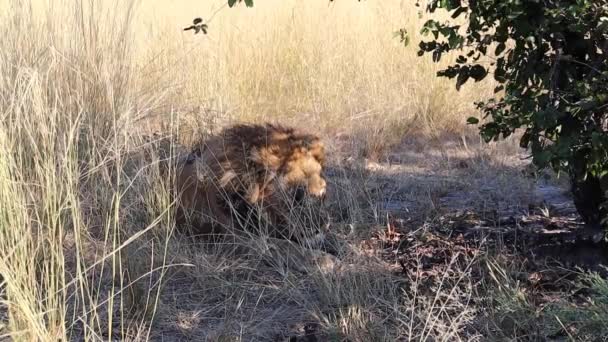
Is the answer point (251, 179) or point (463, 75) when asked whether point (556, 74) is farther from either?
point (251, 179)

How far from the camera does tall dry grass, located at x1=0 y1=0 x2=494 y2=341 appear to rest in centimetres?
273

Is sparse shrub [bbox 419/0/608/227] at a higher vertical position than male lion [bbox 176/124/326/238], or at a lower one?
higher

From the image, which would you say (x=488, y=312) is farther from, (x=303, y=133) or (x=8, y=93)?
(x=8, y=93)

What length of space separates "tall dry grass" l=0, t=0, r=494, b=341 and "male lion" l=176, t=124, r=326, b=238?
378mm

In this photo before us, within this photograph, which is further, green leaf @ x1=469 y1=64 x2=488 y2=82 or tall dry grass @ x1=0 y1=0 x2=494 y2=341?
green leaf @ x1=469 y1=64 x2=488 y2=82

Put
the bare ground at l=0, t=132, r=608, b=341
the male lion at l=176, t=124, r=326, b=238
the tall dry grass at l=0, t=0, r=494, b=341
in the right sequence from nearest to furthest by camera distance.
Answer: the tall dry grass at l=0, t=0, r=494, b=341, the bare ground at l=0, t=132, r=608, b=341, the male lion at l=176, t=124, r=326, b=238

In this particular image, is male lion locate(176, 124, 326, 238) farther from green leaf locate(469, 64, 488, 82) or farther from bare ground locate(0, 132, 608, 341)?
green leaf locate(469, 64, 488, 82)

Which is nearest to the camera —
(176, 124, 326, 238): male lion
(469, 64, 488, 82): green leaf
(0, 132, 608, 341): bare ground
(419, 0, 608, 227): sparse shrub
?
(419, 0, 608, 227): sparse shrub

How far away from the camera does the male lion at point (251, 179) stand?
14.1 feet

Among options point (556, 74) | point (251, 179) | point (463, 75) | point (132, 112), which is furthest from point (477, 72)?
point (132, 112)

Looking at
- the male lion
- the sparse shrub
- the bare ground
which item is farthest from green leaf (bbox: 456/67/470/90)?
the male lion

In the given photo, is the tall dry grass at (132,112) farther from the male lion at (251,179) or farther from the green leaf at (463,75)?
the green leaf at (463,75)

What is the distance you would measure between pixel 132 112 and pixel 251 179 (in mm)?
840

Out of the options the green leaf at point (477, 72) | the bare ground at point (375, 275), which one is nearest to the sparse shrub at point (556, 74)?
the green leaf at point (477, 72)
